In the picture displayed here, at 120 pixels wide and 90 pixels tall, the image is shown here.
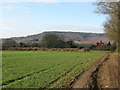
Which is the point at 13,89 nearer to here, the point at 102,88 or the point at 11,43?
the point at 102,88

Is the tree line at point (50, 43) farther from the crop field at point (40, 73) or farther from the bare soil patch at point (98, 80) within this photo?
the bare soil patch at point (98, 80)

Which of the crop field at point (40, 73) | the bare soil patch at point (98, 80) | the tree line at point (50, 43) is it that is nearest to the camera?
the bare soil patch at point (98, 80)

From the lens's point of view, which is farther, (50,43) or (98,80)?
(50,43)

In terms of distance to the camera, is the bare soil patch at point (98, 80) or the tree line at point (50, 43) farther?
the tree line at point (50, 43)

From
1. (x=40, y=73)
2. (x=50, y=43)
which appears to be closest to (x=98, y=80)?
(x=40, y=73)

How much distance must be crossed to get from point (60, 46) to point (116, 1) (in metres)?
99.3

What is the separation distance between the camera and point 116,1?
2605 centimetres

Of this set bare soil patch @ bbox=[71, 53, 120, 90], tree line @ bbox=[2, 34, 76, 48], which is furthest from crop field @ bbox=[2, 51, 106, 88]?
tree line @ bbox=[2, 34, 76, 48]

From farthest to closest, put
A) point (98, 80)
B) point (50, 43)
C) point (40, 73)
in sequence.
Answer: point (50, 43), point (40, 73), point (98, 80)

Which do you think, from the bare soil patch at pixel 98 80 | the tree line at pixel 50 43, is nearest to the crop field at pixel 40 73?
the bare soil patch at pixel 98 80

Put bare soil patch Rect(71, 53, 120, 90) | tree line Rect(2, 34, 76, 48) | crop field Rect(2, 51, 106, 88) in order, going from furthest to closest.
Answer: tree line Rect(2, 34, 76, 48) < crop field Rect(2, 51, 106, 88) < bare soil patch Rect(71, 53, 120, 90)

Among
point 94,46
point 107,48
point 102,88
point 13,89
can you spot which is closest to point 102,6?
point 102,88

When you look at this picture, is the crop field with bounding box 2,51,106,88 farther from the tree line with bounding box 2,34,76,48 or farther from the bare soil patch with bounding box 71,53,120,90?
the tree line with bounding box 2,34,76,48

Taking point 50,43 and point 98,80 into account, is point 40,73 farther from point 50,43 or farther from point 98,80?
point 50,43
